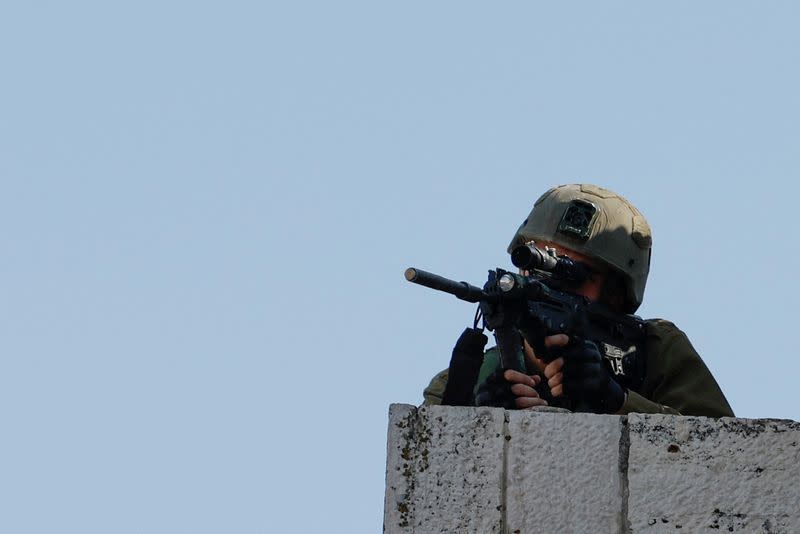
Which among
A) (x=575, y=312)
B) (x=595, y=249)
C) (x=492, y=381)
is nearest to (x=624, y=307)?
(x=595, y=249)

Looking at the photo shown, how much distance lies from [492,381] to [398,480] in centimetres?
144

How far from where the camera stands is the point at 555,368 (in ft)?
21.9

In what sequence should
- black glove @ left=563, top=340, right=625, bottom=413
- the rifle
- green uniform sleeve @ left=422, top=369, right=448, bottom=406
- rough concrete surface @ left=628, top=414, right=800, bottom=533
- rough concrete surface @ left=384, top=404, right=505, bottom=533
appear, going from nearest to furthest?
rough concrete surface @ left=628, top=414, right=800, bottom=533 → rough concrete surface @ left=384, top=404, right=505, bottom=533 → black glove @ left=563, top=340, right=625, bottom=413 → the rifle → green uniform sleeve @ left=422, top=369, right=448, bottom=406

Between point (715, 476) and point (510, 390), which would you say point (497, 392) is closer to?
point (510, 390)

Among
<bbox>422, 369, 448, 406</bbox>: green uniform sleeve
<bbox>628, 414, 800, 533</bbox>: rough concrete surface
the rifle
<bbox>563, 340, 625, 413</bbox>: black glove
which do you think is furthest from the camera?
<bbox>422, 369, 448, 406</bbox>: green uniform sleeve

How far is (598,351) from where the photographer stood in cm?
679

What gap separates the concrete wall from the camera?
505 centimetres

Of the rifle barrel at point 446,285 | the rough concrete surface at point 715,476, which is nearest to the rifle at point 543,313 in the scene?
the rifle barrel at point 446,285

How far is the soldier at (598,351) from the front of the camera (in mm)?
6508

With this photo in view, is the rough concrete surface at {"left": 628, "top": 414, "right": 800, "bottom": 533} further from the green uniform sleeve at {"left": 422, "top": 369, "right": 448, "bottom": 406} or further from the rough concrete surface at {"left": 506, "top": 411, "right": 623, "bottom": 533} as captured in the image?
the green uniform sleeve at {"left": 422, "top": 369, "right": 448, "bottom": 406}

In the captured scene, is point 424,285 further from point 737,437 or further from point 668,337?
point 737,437

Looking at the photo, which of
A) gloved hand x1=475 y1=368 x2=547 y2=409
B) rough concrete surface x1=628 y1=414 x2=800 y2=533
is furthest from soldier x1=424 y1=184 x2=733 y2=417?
rough concrete surface x1=628 y1=414 x2=800 y2=533

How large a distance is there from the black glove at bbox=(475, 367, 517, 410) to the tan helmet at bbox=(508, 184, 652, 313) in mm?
1355

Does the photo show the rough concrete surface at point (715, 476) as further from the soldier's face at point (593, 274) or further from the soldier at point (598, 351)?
the soldier's face at point (593, 274)
